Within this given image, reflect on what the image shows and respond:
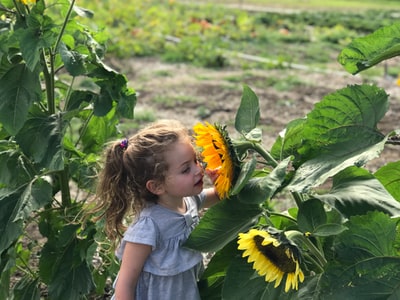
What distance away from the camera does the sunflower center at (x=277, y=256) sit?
5.75 ft

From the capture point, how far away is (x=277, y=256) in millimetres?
1766

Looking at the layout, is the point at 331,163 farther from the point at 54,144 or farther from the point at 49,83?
the point at 49,83

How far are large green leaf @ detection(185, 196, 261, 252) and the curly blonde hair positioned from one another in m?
0.31

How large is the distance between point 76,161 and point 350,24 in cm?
1106

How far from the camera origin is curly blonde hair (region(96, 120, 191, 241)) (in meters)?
2.28

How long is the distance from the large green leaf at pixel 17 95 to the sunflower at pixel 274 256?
3.14ft

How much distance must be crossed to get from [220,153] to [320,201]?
26 centimetres

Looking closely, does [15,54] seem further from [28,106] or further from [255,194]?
[255,194]

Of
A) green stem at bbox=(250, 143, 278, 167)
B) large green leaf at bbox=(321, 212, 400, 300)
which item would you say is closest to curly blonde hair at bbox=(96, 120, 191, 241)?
green stem at bbox=(250, 143, 278, 167)

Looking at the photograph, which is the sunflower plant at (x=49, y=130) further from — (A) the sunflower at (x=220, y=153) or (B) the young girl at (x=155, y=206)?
(A) the sunflower at (x=220, y=153)

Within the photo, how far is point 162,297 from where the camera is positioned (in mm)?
2307

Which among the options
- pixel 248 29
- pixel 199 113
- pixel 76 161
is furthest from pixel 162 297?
pixel 248 29

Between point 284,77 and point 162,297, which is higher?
point 162,297

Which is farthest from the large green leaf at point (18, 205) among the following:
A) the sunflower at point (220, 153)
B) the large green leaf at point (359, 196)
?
the large green leaf at point (359, 196)
